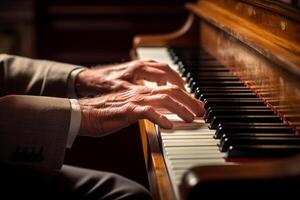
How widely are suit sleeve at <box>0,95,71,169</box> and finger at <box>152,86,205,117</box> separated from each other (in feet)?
0.71

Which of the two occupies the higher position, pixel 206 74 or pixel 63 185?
pixel 206 74

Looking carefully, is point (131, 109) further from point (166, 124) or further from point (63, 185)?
point (63, 185)

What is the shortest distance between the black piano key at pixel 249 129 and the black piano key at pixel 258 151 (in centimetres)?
8

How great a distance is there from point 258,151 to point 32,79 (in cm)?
85

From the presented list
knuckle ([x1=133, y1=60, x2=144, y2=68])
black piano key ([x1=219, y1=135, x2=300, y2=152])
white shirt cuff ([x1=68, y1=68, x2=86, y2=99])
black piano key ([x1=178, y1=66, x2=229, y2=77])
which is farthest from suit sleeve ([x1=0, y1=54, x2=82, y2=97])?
black piano key ([x1=219, y1=135, x2=300, y2=152])

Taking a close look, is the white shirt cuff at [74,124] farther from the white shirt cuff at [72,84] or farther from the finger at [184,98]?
the white shirt cuff at [72,84]

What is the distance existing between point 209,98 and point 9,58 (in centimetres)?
66

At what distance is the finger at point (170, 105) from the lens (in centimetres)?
108

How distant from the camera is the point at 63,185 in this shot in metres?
1.34

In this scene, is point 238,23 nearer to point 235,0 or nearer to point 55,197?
point 235,0

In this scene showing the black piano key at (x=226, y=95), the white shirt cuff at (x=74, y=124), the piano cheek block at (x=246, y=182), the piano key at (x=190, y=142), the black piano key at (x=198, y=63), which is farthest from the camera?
the black piano key at (x=198, y=63)

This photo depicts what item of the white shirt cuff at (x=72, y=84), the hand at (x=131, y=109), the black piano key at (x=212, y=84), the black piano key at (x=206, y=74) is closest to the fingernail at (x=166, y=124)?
the hand at (x=131, y=109)

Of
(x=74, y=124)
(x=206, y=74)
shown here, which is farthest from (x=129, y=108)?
(x=206, y=74)

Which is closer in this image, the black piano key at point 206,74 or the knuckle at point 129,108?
the knuckle at point 129,108
